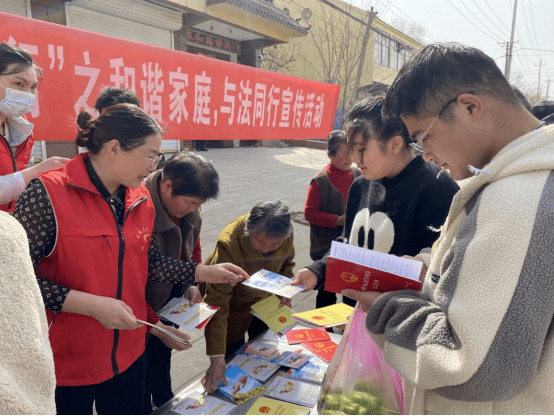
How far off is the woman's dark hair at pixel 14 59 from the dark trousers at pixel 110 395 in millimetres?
1388

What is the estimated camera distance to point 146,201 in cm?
151

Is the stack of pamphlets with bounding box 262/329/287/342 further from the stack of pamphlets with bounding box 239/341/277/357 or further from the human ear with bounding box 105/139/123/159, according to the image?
the human ear with bounding box 105/139/123/159

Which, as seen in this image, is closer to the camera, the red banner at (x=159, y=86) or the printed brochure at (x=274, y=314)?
the printed brochure at (x=274, y=314)

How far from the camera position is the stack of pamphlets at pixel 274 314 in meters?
1.63

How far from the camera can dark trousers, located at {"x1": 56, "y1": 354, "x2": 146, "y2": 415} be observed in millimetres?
Answer: 1314

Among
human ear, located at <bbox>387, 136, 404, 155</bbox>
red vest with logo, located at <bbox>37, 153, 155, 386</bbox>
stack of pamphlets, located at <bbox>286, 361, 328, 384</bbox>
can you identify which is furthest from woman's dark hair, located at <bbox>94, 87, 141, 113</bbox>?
stack of pamphlets, located at <bbox>286, 361, 328, 384</bbox>

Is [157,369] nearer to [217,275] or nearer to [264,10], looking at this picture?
[217,275]

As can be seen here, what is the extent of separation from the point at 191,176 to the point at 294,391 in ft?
3.24

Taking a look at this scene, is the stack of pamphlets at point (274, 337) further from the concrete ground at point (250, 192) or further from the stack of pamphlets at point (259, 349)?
the concrete ground at point (250, 192)

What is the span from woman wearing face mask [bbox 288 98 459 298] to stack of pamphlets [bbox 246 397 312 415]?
18.5 inches

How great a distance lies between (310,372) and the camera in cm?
161

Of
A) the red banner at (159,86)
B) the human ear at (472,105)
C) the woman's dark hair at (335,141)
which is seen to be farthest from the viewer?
the woman's dark hair at (335,141)

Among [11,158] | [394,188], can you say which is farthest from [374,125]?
[11,158]

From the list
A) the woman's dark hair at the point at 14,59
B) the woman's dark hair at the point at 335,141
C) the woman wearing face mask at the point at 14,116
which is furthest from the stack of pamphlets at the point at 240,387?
the woman's dark hair at the point at 335,141
